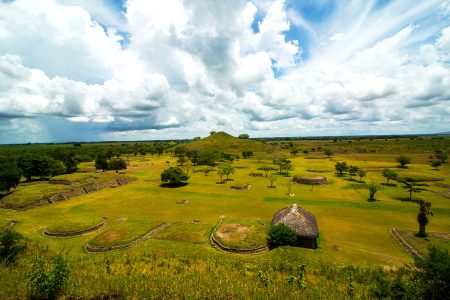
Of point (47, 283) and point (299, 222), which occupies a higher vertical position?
point (47, 283)

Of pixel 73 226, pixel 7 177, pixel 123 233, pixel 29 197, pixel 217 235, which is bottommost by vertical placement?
pixel 73 226

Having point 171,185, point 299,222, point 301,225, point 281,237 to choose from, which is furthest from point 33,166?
point 301,225

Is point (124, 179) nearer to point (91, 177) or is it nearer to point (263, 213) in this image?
point (91, 177)

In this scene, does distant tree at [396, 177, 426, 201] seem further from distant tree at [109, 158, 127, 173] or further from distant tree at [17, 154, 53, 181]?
distant tree at [17, 154, 53, 181]

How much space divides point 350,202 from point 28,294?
55915 millimetres

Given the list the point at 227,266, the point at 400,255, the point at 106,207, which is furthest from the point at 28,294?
the point at 106,207

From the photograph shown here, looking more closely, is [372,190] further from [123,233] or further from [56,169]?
[56,169]

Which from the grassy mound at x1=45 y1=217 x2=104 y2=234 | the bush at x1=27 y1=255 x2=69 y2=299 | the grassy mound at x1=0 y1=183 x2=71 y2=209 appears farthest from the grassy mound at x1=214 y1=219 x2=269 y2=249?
the grassy mound at x1=0 y1=183 x2=71 y2=209

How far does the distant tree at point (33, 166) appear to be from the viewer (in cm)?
7850

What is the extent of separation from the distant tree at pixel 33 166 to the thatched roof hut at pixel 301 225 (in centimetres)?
8628

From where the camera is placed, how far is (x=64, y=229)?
121ft

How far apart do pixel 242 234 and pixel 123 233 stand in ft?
60.7

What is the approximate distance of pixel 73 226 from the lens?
124ft

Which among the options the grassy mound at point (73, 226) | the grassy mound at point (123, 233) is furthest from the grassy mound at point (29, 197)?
the grassy mound at point (123, 233)
